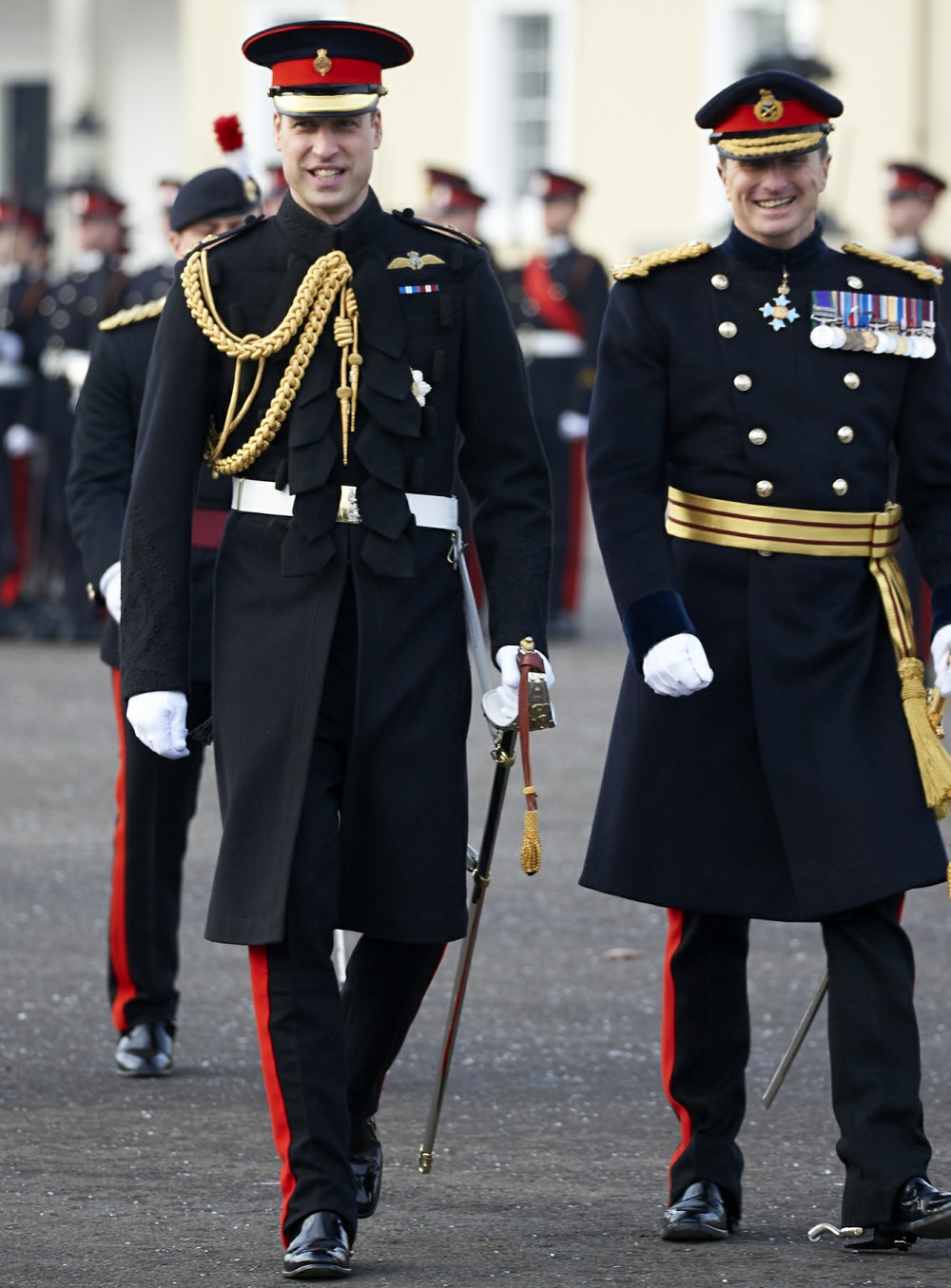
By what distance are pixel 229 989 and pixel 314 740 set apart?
2.46m

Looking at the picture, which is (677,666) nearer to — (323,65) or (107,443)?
(323,65)

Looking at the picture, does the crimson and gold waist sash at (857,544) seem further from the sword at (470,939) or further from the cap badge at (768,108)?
the cap badge at (768,108)

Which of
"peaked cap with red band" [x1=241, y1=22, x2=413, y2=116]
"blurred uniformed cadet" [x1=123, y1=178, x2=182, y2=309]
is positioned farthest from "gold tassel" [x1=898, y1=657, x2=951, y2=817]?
"blurred uniformed cadet" [x1=123, y1=178, x2=182, y2=309]

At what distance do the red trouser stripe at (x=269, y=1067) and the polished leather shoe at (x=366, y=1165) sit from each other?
7.6 inches

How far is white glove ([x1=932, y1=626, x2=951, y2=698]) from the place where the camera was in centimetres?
496

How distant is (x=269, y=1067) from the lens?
15.5 ft

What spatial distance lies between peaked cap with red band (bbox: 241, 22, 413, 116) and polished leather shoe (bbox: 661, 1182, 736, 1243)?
1903 mm

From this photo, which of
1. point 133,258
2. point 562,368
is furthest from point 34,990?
point 133,258

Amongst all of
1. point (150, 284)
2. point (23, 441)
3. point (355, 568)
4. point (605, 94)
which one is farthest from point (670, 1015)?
point (605, 94)

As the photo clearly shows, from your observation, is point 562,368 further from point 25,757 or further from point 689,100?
point 689,100

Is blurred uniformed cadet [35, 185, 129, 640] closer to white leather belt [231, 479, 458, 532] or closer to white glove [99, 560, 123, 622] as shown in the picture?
white glove [99, 560, 123, 622]

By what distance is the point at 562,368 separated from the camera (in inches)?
596

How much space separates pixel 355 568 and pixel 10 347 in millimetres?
10779

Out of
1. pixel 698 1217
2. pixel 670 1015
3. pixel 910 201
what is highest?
pixel 910 201
